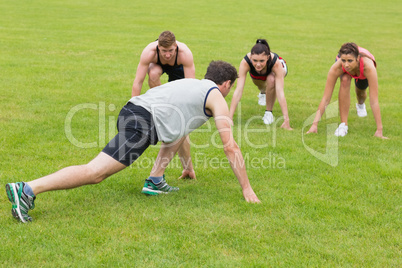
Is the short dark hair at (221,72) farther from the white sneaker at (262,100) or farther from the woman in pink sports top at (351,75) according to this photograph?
the white sneaker at (262,100)

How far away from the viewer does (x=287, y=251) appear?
457 centimetres

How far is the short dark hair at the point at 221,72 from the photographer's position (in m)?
5.43

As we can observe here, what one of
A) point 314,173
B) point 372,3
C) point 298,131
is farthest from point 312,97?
point 372,3

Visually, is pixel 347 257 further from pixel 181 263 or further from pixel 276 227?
pixel 181 263

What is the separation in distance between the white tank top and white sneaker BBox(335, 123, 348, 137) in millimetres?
4101

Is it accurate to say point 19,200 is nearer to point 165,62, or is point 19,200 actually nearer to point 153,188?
point 153,188

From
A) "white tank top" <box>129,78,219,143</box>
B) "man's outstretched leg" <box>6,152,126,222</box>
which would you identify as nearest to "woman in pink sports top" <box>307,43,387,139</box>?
"white tank top" <box>129,78,219,143</box>

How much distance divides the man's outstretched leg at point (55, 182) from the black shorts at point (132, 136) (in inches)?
3.7

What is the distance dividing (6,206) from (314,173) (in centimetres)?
394

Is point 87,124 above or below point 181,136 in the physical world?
below
